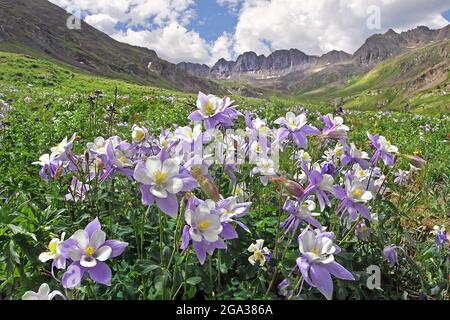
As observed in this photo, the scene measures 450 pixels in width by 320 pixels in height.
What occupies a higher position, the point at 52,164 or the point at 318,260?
the point at 52,164

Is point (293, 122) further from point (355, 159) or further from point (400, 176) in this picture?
point (400, 176)

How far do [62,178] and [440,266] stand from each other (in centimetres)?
352

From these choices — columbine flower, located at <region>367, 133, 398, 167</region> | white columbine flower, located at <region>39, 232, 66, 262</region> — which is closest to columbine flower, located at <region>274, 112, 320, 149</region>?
columbine flower, located at <region>367, 133, 398, 167</region>

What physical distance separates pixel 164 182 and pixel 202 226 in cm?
31

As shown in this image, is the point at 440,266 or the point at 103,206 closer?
the point at 440,266

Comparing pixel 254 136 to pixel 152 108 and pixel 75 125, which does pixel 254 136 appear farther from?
pixel 152 108

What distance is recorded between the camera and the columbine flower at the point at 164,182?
2010 millimetres

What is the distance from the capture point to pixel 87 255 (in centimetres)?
193

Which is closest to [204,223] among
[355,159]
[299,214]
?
[299,214]

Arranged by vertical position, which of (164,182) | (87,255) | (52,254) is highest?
(164,182)

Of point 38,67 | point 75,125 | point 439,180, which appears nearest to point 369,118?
point 439,180

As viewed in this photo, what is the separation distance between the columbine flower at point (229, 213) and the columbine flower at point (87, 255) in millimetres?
623

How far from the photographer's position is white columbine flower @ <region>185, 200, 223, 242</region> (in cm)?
200
